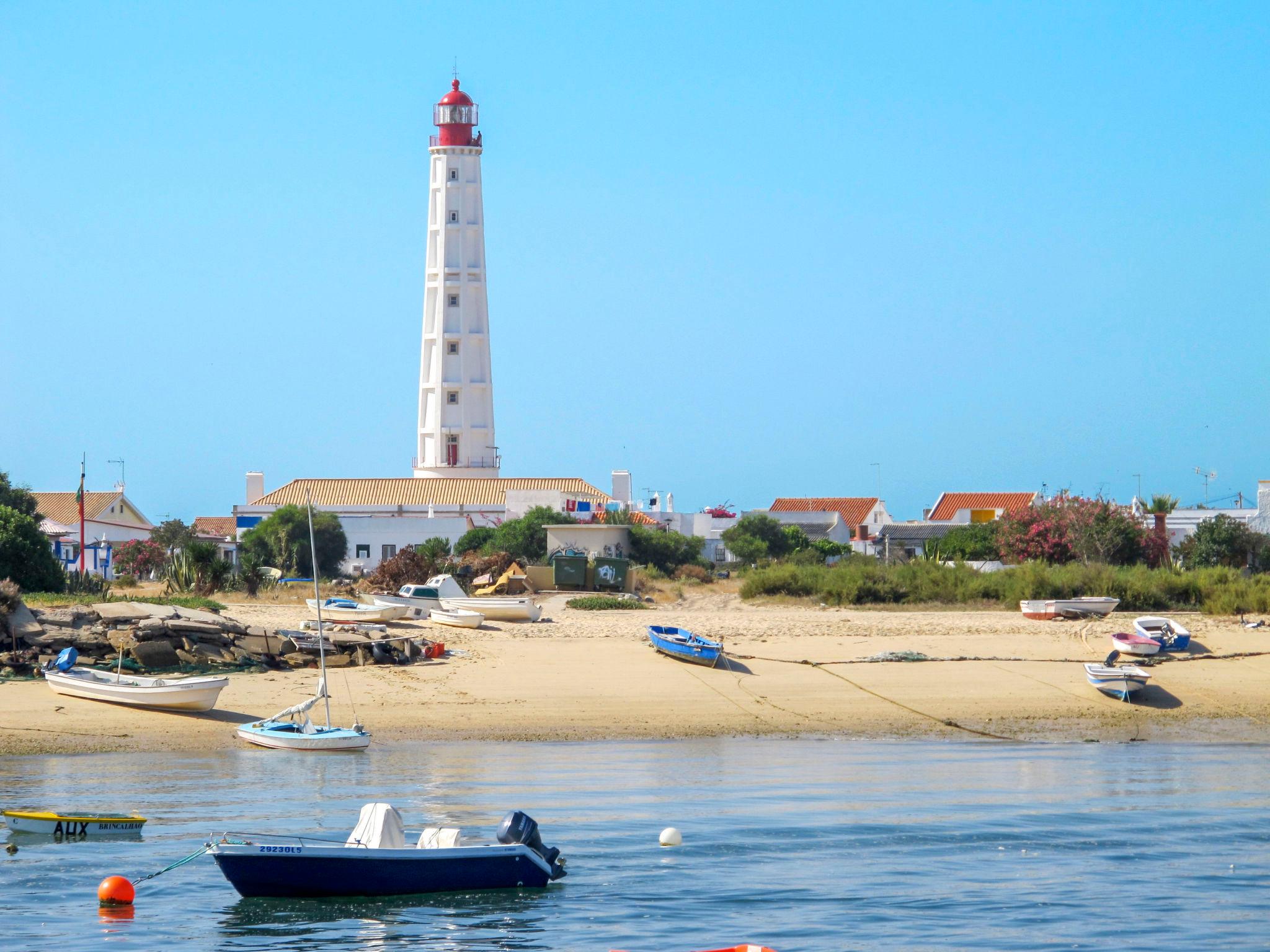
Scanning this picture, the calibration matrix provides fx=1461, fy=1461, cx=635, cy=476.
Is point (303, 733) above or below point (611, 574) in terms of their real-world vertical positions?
below

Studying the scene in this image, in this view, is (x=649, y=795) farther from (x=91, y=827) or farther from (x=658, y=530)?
(x=658, y=530)

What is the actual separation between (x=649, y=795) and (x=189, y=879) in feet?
19.4

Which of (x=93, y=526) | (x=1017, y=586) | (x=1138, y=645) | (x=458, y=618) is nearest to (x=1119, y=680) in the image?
(x=1138, y=645)

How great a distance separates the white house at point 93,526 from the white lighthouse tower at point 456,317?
48.7 ft

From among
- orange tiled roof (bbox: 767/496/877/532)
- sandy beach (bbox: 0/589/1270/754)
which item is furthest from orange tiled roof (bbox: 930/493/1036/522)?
sandy beach (bbox: 0/589/1270/754)

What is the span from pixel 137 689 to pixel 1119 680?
16587 mm

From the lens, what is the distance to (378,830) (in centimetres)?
1377

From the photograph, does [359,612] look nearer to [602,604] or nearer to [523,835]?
[602,604]

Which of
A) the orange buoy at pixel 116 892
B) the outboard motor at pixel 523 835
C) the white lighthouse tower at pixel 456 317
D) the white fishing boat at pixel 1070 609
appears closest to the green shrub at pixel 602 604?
the white fishing boat at pixel 1070 609

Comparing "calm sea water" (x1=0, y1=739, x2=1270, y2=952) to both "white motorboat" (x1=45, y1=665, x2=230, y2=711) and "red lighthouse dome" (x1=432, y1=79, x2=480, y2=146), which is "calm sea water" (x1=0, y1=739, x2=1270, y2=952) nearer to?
"white motorboat" (x1=45, y1=665, x2=230, y2=711)

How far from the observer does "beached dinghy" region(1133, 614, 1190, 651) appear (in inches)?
1121

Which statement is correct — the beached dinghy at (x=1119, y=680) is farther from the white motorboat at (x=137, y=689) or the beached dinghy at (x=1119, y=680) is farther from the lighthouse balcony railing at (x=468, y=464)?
the lighthouse balcony railing at (x=468, y=464)

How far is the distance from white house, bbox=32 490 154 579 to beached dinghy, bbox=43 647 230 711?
114 feet

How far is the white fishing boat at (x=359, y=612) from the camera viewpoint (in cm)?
3181
